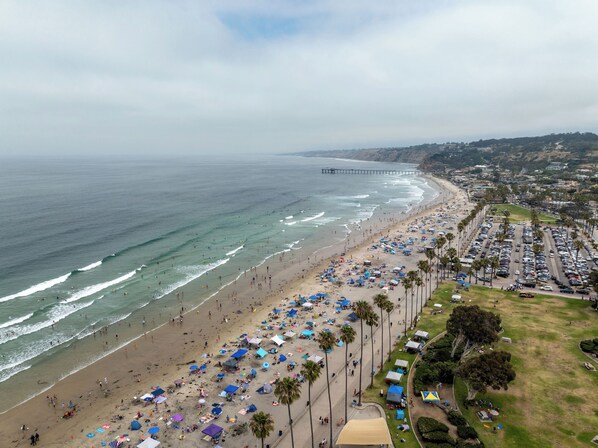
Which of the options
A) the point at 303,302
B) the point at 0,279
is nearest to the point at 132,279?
the point at 0,279

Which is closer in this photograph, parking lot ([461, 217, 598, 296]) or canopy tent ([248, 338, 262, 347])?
canopy tent ([248, 338, 262, 347])

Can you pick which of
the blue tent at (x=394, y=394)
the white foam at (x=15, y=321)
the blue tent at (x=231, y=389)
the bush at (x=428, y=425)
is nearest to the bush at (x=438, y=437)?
the bush at (x=428, y=425)

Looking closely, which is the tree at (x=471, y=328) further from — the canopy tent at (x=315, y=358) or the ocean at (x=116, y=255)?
the ocean at (x=116, y=255)

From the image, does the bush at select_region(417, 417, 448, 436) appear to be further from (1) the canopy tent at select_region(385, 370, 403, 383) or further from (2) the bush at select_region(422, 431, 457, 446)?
(1) the canopy tent at select_region(385, 370, 403, 383)

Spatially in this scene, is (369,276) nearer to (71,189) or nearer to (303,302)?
(303,302)

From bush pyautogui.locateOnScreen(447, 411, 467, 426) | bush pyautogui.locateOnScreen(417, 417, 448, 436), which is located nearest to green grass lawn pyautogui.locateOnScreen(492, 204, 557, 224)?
Answer: bush pyautogui.locateOnScreen(447, 411, 467, 426)
